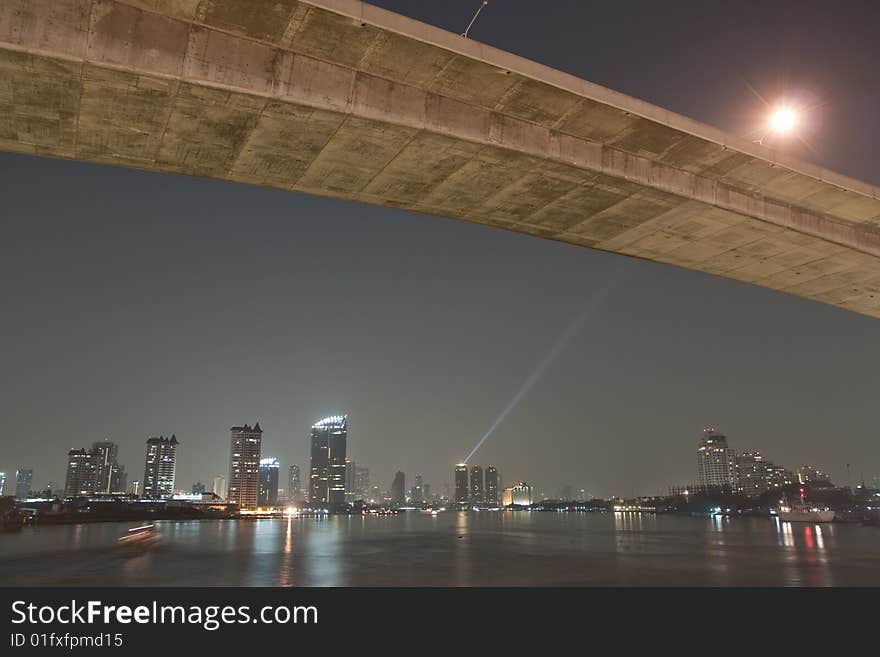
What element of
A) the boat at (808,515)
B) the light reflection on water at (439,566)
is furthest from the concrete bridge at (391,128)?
the boat at (808,515)

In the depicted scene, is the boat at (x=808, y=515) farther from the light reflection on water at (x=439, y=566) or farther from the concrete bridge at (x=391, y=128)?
the concrete bridge at (x=391, y=128)

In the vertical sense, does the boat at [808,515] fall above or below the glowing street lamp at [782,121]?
below

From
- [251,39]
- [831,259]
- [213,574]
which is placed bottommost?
[213,574]

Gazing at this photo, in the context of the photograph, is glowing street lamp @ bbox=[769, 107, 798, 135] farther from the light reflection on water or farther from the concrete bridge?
the light reflection on water

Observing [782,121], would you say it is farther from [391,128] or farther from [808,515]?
[808,515]

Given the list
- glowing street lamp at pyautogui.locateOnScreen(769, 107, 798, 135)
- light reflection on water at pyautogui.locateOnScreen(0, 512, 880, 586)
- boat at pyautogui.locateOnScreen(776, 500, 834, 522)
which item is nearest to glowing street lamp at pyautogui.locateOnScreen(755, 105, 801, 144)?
glowing street lamp at pyautogui.locateOnScreen(769, 107, 798, 135)

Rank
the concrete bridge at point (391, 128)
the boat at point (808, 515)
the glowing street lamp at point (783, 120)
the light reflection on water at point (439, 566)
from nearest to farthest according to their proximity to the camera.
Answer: the concrete bridge at point (391, 128) < the glowing street lamp at point (783, 120) < the light reflection on water at point (439, 566) < the boat at point (808, 515)

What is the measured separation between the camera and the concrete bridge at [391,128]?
11.3 m
